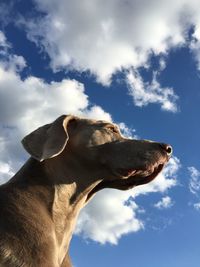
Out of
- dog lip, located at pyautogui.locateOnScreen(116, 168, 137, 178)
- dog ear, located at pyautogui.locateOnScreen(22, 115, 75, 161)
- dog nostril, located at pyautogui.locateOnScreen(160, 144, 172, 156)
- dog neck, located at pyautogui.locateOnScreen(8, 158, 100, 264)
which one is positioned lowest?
dog neck, located at pyautogui.locateOnScreen(8, 158, 100, 264)

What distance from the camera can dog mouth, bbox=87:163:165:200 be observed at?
849cm

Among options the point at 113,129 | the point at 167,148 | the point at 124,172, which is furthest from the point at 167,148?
the point at 113,129

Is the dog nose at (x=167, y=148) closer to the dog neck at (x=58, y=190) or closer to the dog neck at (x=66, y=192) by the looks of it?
the dog neck at (x=66, y=192)

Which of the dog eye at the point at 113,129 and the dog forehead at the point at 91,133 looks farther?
the dog eye at the point at 113,129

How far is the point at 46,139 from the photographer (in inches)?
316

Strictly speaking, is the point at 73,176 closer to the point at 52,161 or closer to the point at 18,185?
the point at 52,161

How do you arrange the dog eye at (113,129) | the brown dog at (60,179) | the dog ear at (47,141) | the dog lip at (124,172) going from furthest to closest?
the dog eye at (113,129) < the dog lip at (124,172) < the dog ear at (47,141) < the brown dog at (60,179)

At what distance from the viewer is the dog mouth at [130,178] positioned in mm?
8492

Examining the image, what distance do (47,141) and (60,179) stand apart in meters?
0.63

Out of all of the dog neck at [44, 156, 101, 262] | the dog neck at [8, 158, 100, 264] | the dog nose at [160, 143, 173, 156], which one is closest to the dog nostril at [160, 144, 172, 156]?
the dog nose at [160, 143, 173, 156]

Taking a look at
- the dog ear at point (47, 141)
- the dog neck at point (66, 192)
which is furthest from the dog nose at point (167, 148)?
the dog ear at point (47, 141)

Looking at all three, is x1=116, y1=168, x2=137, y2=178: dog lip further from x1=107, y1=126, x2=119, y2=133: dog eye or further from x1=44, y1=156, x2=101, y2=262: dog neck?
x1=107, y1=126, x2=119, y2=133: dog eye

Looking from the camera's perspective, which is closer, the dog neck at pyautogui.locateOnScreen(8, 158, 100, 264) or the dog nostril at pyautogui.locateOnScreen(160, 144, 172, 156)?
the dog neck at pyautogui.locateOnScreen(8, 158, 100, 264)

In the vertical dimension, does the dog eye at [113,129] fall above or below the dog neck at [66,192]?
above
